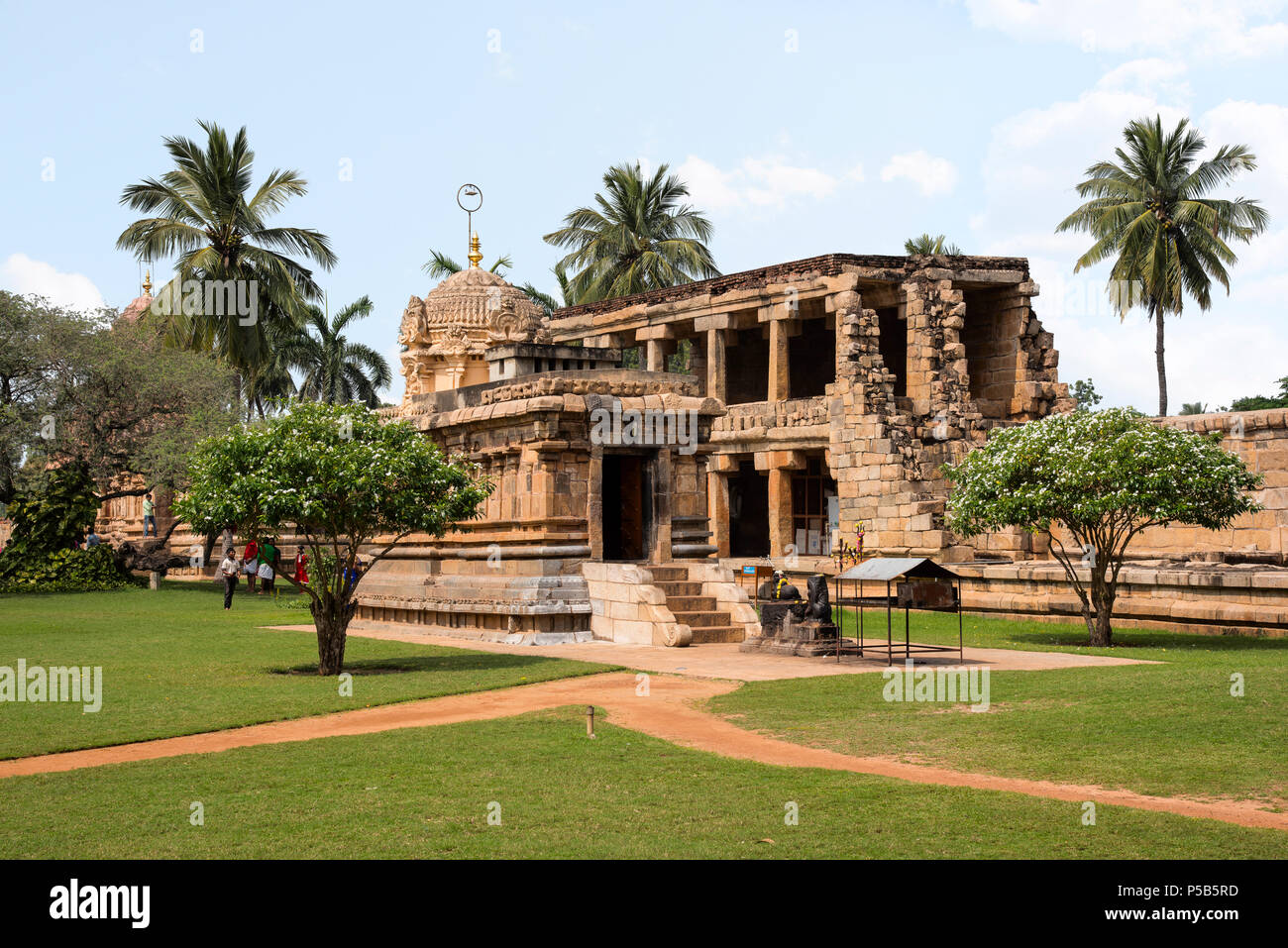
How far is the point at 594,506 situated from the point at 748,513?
19.9 m

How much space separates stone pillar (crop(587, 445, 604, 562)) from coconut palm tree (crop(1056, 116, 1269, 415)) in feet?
93.0

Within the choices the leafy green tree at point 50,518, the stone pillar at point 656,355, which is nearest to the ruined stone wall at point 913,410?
the stone pillar at point 656,355

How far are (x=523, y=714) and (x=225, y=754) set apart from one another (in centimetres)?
311

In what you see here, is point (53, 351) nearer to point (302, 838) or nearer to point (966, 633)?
point (966, 633)

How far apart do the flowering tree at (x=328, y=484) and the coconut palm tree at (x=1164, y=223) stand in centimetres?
3308

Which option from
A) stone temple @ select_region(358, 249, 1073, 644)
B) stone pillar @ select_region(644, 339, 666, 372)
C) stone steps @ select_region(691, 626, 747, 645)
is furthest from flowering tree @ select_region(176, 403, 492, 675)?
stone pillar @ select_region(644, 339, 666, 372)

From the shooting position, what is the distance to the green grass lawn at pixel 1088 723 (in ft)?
31.4

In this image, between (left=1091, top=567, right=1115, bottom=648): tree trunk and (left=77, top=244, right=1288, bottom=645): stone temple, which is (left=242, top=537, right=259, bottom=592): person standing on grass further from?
(left=1091, top=567, right=1115, bottom=648): tree trunk

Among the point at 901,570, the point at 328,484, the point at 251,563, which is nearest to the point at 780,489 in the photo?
the point at 251,563

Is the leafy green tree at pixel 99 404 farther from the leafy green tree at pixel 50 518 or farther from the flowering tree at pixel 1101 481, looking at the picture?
the flowering tree at pixel 1101 481

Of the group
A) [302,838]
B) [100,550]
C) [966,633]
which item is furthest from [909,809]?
[100,550]

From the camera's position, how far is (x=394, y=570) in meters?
24.3

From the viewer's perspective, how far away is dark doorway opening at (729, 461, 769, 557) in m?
39.8

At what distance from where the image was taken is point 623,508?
73.1 ft
